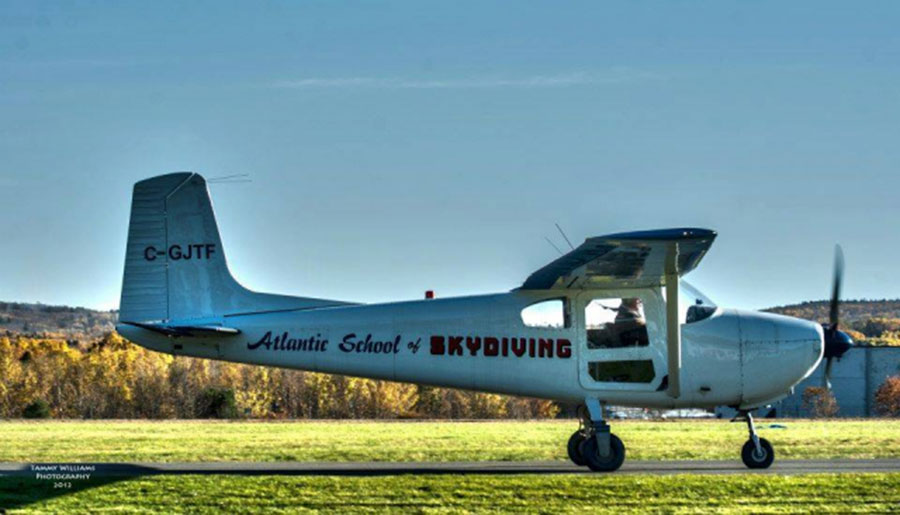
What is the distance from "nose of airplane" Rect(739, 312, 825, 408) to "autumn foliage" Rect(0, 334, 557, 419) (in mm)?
31283

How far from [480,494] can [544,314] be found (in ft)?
13.4

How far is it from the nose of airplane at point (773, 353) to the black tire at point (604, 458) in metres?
2.25

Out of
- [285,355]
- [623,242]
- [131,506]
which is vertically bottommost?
[131,506]

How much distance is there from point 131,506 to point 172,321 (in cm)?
469

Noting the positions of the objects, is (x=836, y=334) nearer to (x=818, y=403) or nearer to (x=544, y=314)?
(x=544, y=314)

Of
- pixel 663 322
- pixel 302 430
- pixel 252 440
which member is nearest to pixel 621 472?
pixel 663 322

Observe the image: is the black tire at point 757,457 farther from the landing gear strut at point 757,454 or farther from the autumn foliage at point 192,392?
the autumn foliage at point 192,392

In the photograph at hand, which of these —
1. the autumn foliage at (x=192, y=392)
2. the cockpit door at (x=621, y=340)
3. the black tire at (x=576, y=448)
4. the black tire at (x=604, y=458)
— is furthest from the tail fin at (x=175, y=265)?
the autumn foliage at (x=192, y=392)

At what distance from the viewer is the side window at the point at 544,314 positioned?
19.4 metres

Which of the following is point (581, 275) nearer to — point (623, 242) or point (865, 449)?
point (623, 242)

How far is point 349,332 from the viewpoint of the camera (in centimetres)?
1945

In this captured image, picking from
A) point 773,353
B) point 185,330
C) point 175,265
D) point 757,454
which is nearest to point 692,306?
point 773,353

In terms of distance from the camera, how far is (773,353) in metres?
19.6

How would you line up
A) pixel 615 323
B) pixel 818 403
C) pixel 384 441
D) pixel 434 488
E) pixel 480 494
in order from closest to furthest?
pixel 480 494 → pixel 434 488 → pixel 615 323 → pixel 384 441 → pixel 818 403
